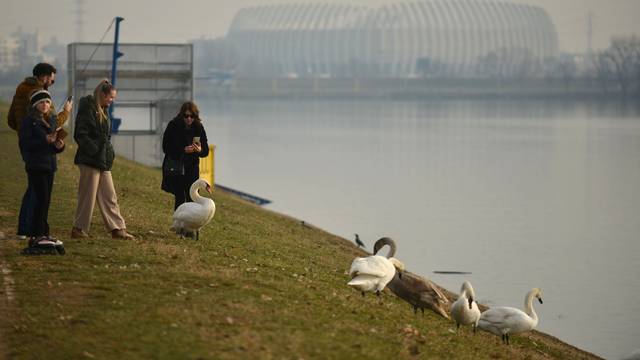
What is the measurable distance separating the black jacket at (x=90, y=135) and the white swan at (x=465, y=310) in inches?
160

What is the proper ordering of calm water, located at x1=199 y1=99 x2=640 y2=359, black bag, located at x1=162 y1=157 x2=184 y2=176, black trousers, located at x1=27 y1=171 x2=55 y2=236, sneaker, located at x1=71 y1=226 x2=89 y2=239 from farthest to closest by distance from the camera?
calm water, located at x1=199 y1=99 x2=640 y2=359, black bag, located at x1=162 y1=157 x2=184 y2=176, sneaker, located at x1=71 y1=226 x2=89 y2=239, black trousers, located at x1=27 y1=171 x2=55 y2=236

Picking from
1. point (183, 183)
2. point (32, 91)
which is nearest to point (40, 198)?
point (32, 91)

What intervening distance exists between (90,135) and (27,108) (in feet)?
2.42

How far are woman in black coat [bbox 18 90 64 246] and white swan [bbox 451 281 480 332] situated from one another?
4185 mm

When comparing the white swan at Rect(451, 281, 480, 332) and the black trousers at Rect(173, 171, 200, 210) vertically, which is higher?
the black trousers at Rect(173, 171, 200, 210)

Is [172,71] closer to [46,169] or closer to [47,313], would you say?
[46,169]

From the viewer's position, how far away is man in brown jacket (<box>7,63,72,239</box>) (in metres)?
14.1

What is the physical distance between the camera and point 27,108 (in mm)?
14406

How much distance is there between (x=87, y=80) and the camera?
1535 inches

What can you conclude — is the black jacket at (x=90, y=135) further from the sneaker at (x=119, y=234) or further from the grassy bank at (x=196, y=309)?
the grassy bank at (x=196, y=309)

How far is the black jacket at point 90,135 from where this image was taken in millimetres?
14609

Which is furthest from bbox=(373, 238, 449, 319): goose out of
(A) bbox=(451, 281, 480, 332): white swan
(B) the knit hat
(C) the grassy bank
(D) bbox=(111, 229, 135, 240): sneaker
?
(B) the knit hat

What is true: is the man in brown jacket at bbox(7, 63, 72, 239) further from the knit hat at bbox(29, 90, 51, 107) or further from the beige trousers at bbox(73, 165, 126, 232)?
the beige trousers at bbox(73, 165, 126, 232)

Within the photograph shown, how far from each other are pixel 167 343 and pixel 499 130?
3509 inches
